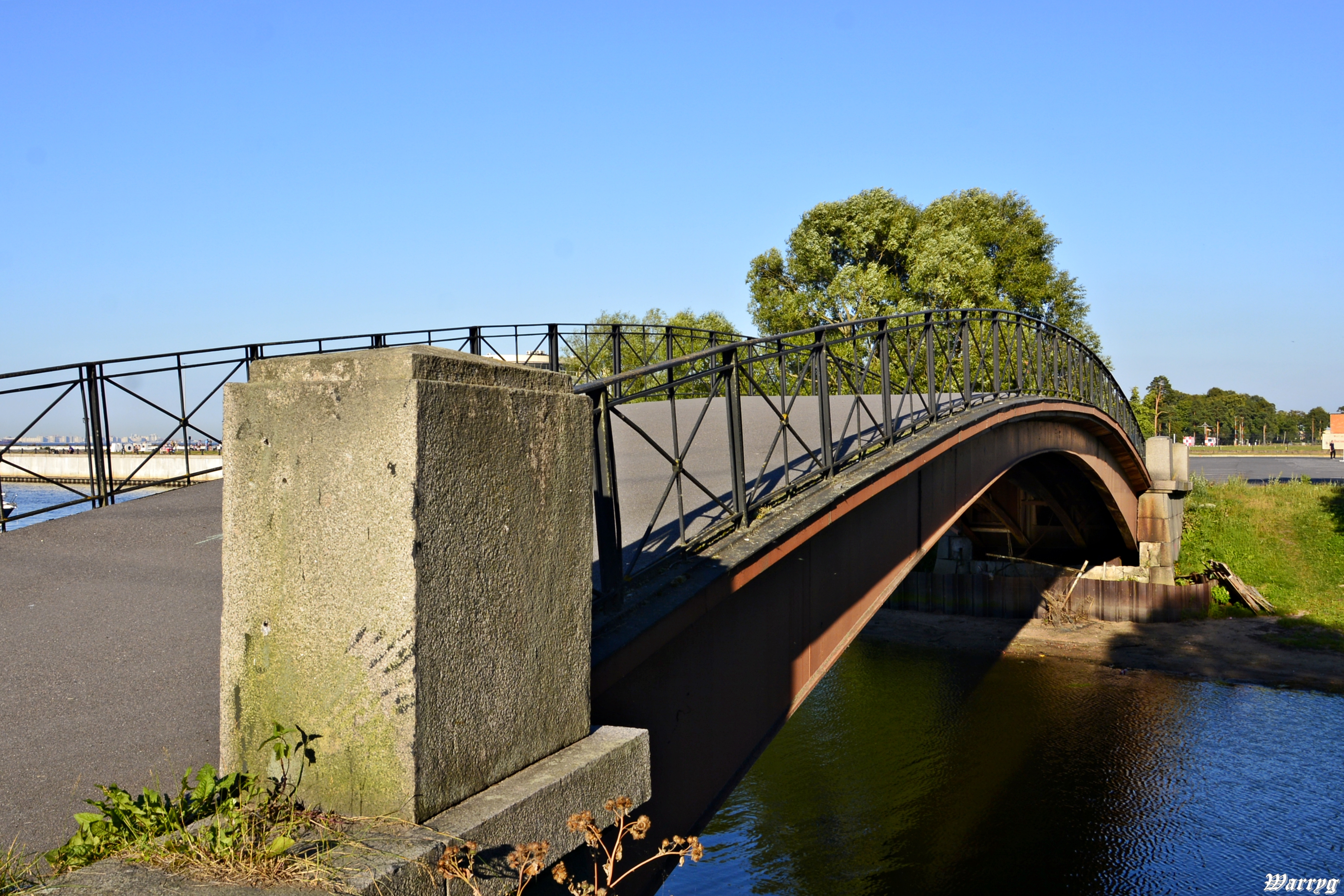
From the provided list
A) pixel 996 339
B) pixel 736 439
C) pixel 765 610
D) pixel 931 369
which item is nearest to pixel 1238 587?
pixel 996 339

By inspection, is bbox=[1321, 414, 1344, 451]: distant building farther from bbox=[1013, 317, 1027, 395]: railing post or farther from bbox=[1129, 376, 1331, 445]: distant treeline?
bbox=[1013, 317, 1027, 395]: railing post

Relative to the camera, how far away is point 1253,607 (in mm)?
25047

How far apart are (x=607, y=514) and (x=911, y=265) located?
32.9m

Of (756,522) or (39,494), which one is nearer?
(756,522)

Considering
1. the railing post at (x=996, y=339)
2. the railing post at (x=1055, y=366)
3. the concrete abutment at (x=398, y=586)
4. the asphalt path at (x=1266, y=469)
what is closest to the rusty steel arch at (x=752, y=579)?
the railing post at (x=996, y=339)

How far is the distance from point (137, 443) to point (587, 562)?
95.4 feet

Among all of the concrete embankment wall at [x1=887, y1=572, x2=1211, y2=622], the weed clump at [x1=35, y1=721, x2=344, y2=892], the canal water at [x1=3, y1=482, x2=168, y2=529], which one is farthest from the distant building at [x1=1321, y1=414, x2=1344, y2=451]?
the weed clump at [x1=35, y1=721, x2=344, y2=892]

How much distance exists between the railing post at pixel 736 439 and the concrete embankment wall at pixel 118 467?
6.47 metres

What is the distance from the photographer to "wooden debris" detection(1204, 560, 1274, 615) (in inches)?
982

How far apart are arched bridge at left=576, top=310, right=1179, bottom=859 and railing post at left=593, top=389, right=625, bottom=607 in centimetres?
1

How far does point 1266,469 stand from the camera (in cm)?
5325

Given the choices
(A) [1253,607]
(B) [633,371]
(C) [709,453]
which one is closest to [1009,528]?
(A) [1253,607]

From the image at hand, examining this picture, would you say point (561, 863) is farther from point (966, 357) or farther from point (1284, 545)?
point (1284, 545)

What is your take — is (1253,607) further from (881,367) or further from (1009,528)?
(881,367)
